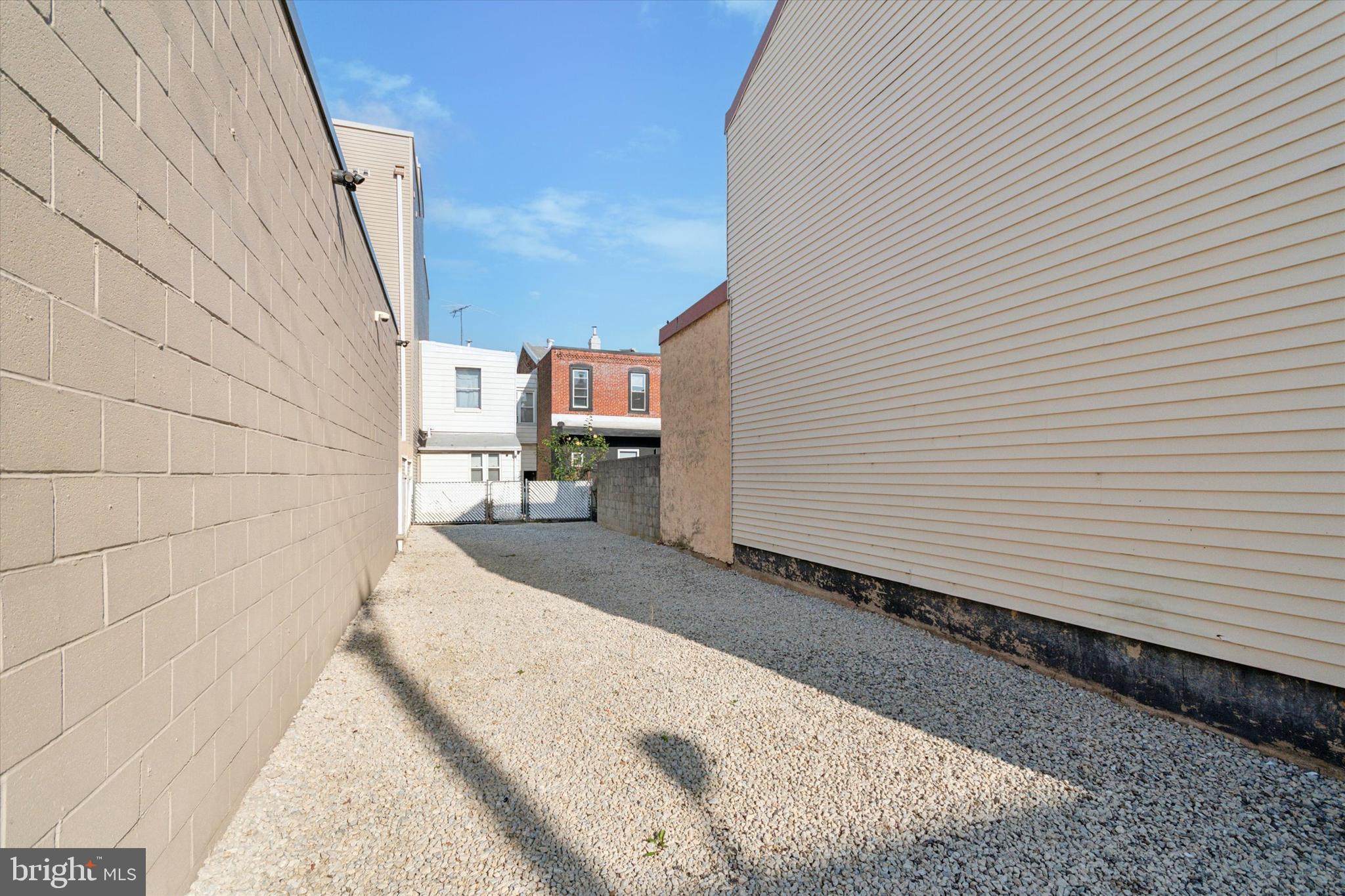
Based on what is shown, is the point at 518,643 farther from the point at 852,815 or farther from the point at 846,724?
the point at 852,815

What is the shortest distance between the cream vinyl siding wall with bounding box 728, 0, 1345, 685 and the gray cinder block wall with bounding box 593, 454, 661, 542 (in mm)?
5880

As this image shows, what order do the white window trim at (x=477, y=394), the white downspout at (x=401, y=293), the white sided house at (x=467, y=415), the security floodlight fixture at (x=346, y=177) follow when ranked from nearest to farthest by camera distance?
1. the security floodlight fixture at (x=346, y=177)
2. the white downspout at (x=401, y=293)
3. the white sided house at (x=467, y=415)
4. the white window trim at (x=477, y=394)

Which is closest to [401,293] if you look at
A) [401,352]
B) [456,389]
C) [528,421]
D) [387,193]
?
[401,352]

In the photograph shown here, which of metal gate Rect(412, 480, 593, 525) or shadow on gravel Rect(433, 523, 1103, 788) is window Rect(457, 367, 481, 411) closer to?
metal gate Rect(412, 480, 593, 525)

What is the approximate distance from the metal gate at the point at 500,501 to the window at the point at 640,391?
6346mm

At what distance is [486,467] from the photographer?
19484 mm

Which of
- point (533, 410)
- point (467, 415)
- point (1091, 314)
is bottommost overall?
point (1091, 314)

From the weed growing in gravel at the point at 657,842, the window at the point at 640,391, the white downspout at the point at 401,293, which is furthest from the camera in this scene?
the window at the point at 640,391

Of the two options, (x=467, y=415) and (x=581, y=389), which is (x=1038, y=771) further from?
(x=581, y=389)

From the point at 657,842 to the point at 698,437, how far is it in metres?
8.41

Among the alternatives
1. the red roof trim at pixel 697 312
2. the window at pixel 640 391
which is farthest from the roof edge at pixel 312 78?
the window at pixel 640 391

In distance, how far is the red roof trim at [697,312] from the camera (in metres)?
9.78

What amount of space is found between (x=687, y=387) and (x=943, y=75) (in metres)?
6.34

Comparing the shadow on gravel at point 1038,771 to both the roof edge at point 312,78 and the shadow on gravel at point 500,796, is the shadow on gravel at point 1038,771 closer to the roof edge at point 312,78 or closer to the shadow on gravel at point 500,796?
the shadow on gravel at point 500,796
